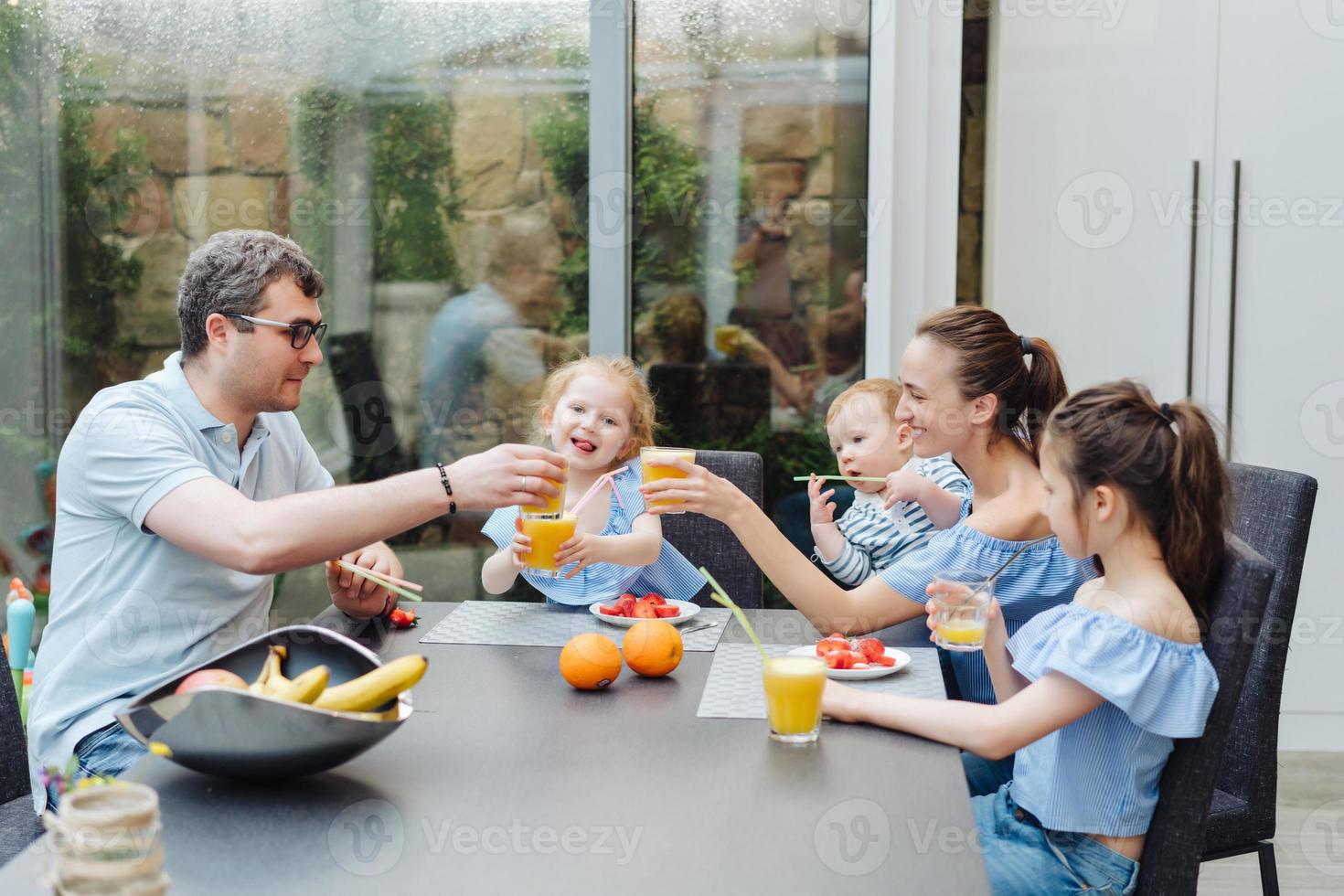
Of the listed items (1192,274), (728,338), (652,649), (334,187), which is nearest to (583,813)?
(652,649)

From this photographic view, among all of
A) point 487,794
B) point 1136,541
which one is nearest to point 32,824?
point 487,794

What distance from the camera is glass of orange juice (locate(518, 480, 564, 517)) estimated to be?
6.30 feet

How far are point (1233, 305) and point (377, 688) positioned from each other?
3008mm

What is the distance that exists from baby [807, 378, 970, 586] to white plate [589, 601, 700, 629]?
0.37 metres

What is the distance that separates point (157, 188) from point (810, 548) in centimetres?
217

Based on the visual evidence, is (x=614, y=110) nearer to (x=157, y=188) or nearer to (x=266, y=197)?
(x=266, y=197)

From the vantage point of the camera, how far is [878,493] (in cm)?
273
